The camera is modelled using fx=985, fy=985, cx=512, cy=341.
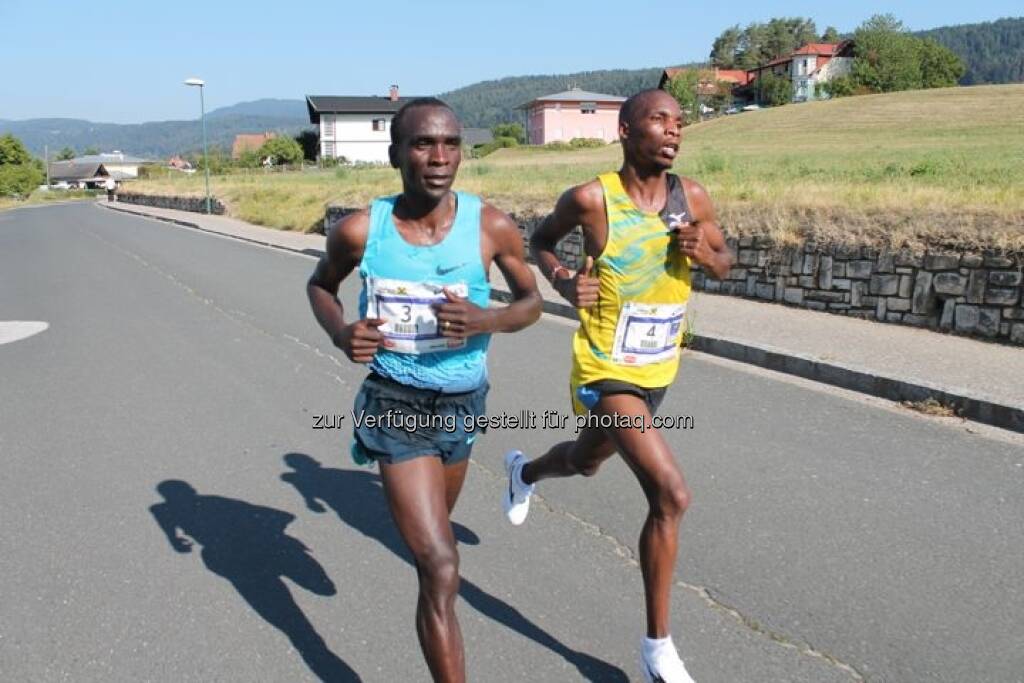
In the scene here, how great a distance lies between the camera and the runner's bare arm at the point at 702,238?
3.48m

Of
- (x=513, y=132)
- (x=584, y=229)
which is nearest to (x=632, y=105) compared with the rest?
(x=584, y=229)

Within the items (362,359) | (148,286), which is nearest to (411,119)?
(362,359)

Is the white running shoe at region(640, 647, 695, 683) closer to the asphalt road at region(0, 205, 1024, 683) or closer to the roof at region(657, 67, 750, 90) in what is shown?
the asphalt road at region(0, 205, 1024, 683)

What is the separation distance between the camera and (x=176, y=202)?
163 feet

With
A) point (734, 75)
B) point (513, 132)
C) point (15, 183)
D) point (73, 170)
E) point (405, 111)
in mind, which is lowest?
point (73, 170)

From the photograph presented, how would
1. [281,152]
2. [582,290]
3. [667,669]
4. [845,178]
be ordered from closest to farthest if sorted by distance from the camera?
1. [667,669]
2. [582,290]
3. [845,178]
4. [281,152]

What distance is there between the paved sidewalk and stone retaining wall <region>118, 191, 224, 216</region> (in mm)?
34119

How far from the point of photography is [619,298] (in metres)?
3.64

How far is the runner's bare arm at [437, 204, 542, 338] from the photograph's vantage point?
9.62 feet

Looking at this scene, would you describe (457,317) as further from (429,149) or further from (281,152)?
(281,152)

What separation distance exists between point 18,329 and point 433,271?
1012 cm

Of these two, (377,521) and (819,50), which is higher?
(819,50)

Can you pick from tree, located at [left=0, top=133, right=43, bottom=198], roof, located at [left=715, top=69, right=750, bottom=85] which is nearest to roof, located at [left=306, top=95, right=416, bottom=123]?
tree, located at [left=0, top=133, right=43, bottom=198]

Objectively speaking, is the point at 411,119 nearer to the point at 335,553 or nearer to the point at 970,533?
→ the point at 335,553
